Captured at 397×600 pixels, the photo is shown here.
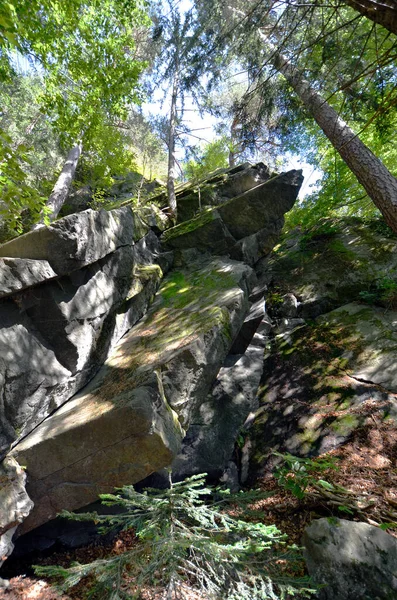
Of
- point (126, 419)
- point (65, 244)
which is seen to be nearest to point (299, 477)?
point (126, 419)

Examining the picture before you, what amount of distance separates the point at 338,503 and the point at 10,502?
418 centimetres

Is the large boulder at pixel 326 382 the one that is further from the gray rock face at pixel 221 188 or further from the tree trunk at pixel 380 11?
the tree trunk at pixel 380 11

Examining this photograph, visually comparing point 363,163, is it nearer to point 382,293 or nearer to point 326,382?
point 382,293

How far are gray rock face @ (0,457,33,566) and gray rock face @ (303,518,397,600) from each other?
3571 millimetres

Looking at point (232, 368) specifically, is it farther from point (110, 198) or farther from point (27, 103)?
point (27, 103)

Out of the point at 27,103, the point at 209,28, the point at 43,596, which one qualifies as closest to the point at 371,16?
the point at 43,596

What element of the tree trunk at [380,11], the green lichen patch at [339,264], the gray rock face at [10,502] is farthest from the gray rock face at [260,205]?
the gray rock face at [10,502]

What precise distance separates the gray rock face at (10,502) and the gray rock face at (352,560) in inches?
141

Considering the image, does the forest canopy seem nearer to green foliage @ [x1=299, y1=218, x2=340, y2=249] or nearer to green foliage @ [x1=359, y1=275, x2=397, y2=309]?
green foliage @ [x1=299, y1=218, x2=340, y2=249]

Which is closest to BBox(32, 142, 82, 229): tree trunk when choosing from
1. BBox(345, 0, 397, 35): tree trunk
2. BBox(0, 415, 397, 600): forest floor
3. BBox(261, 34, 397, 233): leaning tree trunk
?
BBox(261, 34, 397, 233): leaning tree trunk

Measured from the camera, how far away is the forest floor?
3.88 m

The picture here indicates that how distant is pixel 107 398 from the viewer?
426 cm

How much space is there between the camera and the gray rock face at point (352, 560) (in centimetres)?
329

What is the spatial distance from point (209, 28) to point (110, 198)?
751 centimetres
